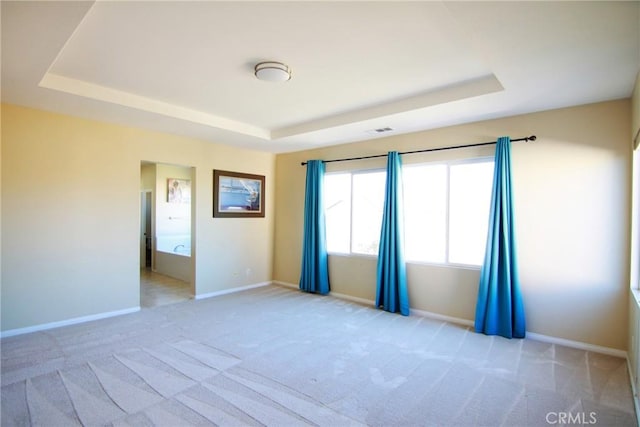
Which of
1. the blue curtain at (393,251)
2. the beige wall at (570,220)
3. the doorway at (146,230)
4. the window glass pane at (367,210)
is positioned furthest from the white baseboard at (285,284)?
the doorway at (146,230)

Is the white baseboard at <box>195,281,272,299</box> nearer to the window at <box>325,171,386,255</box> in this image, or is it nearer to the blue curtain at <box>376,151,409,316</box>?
the window at <box>325,171,386,255</box>

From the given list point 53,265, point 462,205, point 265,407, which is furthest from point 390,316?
point 53,265

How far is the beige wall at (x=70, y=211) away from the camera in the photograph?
3555mm

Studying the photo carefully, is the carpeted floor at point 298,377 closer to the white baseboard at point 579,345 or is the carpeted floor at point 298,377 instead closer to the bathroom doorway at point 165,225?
the white baseboard at point 579,345

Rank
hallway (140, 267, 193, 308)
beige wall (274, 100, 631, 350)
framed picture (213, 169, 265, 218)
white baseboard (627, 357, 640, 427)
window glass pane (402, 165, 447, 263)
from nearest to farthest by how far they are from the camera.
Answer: white baseboard (627, 357, 640, 427), beige wall (274, 100, 631, 350), window glass pane (402, 165, 447, 263), hallway (140, 267, 193, 308), framed picture (213, 169, 265, 218)

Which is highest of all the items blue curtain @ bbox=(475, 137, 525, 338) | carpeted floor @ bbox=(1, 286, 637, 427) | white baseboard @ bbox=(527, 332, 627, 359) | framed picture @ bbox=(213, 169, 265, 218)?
Result: framed picture @ bbox=(213, 169, 265, 218)

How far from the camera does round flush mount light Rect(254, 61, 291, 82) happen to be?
9.05 feet

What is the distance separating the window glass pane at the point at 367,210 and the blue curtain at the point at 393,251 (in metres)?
0.35

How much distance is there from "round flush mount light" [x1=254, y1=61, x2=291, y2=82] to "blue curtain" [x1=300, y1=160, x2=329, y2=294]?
2763 mm

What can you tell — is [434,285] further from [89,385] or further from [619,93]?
[89,385]

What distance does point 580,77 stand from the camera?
2.69 meters

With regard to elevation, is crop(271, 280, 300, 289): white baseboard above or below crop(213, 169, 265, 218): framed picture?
below

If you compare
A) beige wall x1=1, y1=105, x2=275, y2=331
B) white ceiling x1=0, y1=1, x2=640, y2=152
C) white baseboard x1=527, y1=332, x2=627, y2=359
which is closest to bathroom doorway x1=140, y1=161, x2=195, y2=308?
beige wall x1=1, y1=105, x2=275, y2=331

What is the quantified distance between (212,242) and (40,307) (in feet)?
7.56
